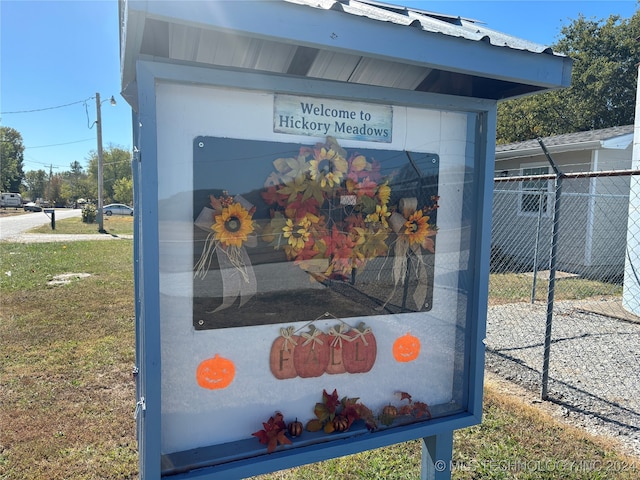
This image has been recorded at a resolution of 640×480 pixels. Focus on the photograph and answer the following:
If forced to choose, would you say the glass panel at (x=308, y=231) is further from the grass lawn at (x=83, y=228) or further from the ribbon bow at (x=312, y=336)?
the grass lawn at (x=83, y=228)

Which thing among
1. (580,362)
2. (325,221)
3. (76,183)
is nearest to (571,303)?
(580,362)

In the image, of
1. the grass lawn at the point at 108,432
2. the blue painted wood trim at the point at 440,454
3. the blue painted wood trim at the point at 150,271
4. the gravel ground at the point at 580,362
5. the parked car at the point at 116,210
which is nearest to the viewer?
the blue painted wood trim at the point at 150,271

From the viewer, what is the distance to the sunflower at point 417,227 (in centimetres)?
205

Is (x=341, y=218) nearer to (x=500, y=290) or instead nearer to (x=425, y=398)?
(x=425, y=398)

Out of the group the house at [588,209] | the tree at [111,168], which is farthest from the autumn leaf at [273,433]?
the tree at [111,168]

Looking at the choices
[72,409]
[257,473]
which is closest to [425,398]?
[257,473]

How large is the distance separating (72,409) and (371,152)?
326cm

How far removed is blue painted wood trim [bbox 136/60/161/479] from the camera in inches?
59.4

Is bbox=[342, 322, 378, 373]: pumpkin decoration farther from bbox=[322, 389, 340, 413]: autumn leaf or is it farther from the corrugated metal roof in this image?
the corrugated metal roof

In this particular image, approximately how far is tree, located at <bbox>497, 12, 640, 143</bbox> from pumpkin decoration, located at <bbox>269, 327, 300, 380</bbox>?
23261 mm

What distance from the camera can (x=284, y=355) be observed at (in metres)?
1.85

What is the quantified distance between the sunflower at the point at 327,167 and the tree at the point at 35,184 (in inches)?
3736

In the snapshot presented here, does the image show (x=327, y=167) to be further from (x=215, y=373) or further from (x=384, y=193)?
(x=215, y=373)

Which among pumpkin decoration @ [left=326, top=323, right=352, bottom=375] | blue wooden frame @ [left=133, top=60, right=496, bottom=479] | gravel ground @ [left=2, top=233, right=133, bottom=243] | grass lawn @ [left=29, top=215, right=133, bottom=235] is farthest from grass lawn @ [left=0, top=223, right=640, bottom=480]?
grass lawn @ [left=29, top=215, right=133, bottom=235]
